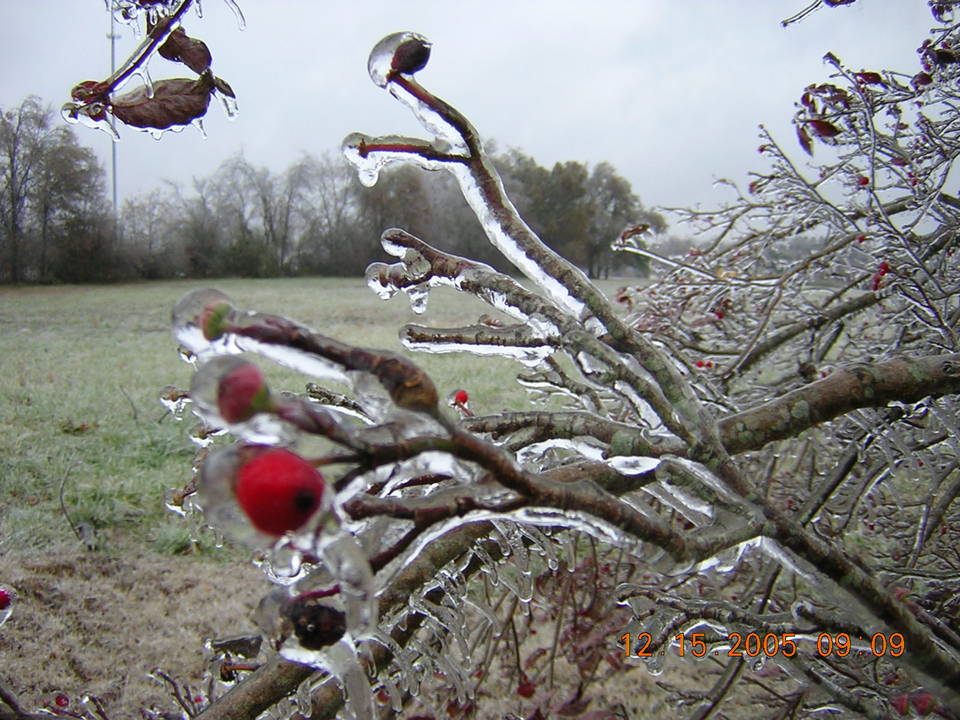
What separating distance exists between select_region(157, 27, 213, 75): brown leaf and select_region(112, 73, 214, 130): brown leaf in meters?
0.02

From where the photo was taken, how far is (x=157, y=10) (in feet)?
2.76

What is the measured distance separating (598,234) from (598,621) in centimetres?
456

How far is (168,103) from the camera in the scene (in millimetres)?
792

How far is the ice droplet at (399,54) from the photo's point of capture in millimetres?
519

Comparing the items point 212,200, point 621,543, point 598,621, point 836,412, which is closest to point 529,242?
point 621,543

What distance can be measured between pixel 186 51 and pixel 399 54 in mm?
430

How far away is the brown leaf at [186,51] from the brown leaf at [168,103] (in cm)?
2

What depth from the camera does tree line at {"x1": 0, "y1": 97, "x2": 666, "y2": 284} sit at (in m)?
5.02

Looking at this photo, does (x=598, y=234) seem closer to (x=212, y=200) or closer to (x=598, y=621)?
(x=212, y=200)

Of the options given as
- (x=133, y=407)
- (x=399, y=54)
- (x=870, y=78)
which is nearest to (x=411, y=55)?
(x=399, y=54)

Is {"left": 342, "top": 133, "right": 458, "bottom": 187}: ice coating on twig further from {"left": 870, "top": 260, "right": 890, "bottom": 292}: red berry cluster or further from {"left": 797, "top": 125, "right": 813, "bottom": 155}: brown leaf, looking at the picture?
{"left": 797, "top": 125, "right": 813, "bottom": 155}: brown leaf
